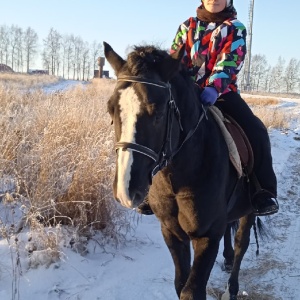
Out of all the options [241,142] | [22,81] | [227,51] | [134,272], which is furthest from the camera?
[22,81]

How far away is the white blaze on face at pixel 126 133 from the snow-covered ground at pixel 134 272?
184cm

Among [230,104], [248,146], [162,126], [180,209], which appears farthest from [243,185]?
[162,126]

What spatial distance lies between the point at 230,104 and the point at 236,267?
1.70 m

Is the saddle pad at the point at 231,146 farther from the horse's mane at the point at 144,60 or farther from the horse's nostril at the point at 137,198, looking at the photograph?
the horse's nostril at the point at 137,198

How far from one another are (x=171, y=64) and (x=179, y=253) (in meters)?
1.60

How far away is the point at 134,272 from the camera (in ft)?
12.8

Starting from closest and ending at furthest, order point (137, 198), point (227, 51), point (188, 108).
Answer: point (137, 198) → point (188, 108) → point (227, 51)

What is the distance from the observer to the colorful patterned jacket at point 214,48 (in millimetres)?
2943

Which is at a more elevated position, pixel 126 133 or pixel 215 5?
pixel 215 5

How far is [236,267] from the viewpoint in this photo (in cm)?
378

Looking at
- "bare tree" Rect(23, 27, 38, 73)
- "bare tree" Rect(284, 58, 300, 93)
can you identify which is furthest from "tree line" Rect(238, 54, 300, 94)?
"bare tree" Rect(23, 27, 38, 73)

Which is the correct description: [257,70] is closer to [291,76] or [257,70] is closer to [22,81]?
[291,76]

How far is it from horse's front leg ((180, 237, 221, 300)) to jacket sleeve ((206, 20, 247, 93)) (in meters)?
1.21

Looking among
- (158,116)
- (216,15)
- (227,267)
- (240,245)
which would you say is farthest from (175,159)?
(227,267)
